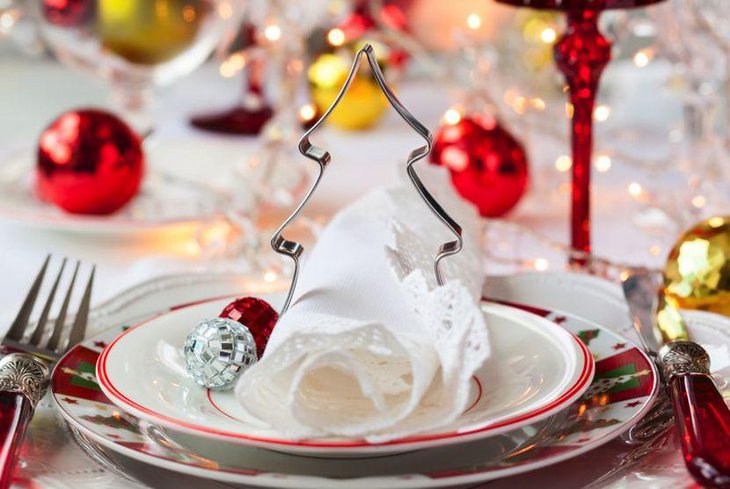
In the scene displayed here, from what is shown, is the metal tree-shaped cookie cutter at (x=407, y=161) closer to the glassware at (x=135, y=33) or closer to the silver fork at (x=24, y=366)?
the silver fork at (x=24, y=366)

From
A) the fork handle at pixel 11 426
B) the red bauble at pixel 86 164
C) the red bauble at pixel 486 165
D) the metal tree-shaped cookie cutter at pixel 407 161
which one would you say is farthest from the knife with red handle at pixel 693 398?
the red bauble at pixel 86 164

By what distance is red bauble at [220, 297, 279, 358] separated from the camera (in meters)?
0.48

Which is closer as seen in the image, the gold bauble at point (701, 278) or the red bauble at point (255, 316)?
the red bauble at point (255, 316)

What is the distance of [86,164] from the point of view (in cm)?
89

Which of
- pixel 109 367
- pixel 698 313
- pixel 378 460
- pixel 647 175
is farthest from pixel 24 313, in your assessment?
pixel 647 175

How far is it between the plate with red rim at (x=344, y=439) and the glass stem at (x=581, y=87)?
26 cm

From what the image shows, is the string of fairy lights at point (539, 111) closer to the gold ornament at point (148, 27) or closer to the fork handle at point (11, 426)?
the gold ornament at point (148, 27)

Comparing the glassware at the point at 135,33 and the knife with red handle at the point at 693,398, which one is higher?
the glassware at the point at 135,33

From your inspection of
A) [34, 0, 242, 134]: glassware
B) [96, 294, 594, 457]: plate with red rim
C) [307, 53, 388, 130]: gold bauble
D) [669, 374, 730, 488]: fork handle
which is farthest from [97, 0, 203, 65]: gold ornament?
[669, 374, 730, 488]: fork handle

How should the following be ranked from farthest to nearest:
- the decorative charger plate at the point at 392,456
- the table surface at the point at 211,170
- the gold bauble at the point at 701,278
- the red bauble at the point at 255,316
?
the table surface at the point at 211,170
the gold bauble at the point at 701,278
the red bauble at the point at 255,316
the decorative charger plate at the point at 392,456

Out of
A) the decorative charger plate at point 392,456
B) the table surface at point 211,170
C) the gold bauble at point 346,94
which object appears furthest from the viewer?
the gold bauble at point 346,94

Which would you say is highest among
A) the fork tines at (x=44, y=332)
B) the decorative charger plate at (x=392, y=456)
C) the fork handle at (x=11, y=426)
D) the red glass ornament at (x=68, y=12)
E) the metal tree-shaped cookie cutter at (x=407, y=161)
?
the red glass ornament at (x=68, y=12)

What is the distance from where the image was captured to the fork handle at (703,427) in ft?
1.22

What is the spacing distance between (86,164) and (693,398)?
0.60 m
